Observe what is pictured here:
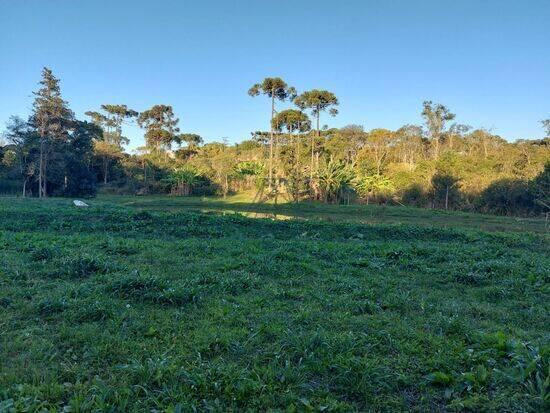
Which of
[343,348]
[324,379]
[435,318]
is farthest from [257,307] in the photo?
[435,318]

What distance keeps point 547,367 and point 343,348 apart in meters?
1.61

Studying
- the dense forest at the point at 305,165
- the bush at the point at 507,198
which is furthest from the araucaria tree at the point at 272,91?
the bush at the point at 507,198

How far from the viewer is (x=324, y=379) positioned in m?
3.16

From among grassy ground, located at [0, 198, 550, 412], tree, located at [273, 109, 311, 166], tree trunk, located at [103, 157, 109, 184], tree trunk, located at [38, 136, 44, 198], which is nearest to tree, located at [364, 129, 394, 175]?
tree, located at [273, 109, 311, 166]

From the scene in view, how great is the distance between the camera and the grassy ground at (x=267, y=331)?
114 inches

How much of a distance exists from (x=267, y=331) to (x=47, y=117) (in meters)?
34.9

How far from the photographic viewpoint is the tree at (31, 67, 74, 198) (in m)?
32.1

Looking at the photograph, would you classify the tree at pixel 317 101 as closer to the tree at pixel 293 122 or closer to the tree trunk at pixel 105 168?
the tree at pixel 293 122

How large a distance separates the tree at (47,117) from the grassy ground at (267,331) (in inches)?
1089

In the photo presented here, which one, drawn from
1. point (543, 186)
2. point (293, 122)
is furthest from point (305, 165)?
point (543, 186)

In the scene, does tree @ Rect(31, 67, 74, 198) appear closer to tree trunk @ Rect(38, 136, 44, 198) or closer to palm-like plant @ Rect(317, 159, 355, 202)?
tree trunk @ Rect(38, 136, 44, 198)

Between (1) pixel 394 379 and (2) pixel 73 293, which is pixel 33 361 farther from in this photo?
(1) pixel 394 379

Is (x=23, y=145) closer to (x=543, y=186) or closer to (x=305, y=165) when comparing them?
(x=305, y=165)

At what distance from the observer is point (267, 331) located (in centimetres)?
404
